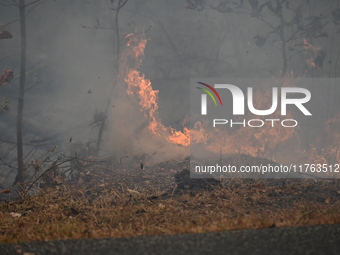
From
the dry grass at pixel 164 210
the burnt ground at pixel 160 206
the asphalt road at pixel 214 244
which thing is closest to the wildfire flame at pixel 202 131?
the burnt ground at pixel 160 206

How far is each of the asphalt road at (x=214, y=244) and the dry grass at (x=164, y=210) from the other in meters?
0.23

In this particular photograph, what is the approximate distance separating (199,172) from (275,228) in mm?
4349

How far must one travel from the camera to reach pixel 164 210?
575 cm

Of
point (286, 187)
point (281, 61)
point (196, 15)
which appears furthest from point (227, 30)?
point (286, 187)

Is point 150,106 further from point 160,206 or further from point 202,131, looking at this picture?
point 160,206

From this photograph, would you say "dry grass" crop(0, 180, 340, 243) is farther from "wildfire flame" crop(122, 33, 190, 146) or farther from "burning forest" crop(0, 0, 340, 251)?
"wildfire flame" crop(122, 33, 190, 146)

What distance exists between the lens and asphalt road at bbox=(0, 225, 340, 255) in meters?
Result: 3.44

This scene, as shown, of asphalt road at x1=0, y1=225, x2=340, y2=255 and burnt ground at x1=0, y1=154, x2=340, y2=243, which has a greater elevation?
asphalt road at x1=0, y1=225, x2=340, y2=255

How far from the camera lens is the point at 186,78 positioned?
41.8 ft

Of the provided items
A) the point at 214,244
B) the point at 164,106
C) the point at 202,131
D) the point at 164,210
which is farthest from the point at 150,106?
the point at 214,244

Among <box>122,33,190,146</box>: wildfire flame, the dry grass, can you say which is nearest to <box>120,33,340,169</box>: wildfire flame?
<box>122,33,190,146</box>: wildfire flame

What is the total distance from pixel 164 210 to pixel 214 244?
87.8 inches

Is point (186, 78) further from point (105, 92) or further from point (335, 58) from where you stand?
point (335, 58)

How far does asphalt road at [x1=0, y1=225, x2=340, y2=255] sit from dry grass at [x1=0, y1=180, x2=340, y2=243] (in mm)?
227
